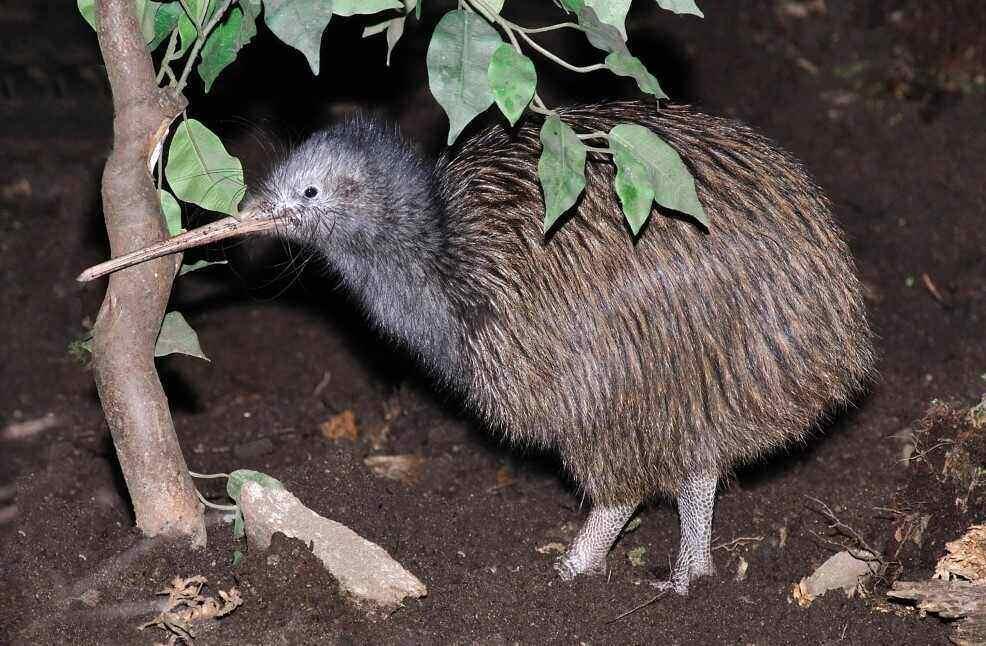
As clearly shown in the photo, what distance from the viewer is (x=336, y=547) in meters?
3.53

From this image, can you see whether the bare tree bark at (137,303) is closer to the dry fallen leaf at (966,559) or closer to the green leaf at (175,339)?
the green leaf at (175,339)

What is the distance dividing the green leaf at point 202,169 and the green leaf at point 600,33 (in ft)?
3.17

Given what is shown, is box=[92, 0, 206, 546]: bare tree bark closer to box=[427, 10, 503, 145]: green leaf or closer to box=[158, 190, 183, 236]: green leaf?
box=[158, 190, 183, 236]: green leaf

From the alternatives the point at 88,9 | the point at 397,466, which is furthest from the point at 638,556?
the point at 88,9

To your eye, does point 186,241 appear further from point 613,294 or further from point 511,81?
point 613,294

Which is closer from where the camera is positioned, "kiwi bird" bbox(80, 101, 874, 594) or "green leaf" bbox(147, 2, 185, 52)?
"green leaf" bbox(147, 2, 185, 52)

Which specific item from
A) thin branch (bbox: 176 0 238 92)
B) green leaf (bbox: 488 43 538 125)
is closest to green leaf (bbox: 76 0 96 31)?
thin branch (bbox: 176 0 238 92)

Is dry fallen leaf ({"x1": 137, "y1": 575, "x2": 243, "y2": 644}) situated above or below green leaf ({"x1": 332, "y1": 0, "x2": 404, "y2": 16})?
below

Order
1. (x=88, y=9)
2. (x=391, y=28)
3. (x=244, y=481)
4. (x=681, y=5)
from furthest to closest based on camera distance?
1. (x=244, y=481)
2. (x=391, y=28)
3. (x=88, y=9)
4. (x=681, y=5)

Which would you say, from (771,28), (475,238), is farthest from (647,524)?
(771,28)

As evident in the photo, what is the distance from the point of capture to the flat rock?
351 cm

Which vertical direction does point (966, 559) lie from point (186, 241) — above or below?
below

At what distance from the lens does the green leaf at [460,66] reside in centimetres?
287

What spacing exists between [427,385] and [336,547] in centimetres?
174
